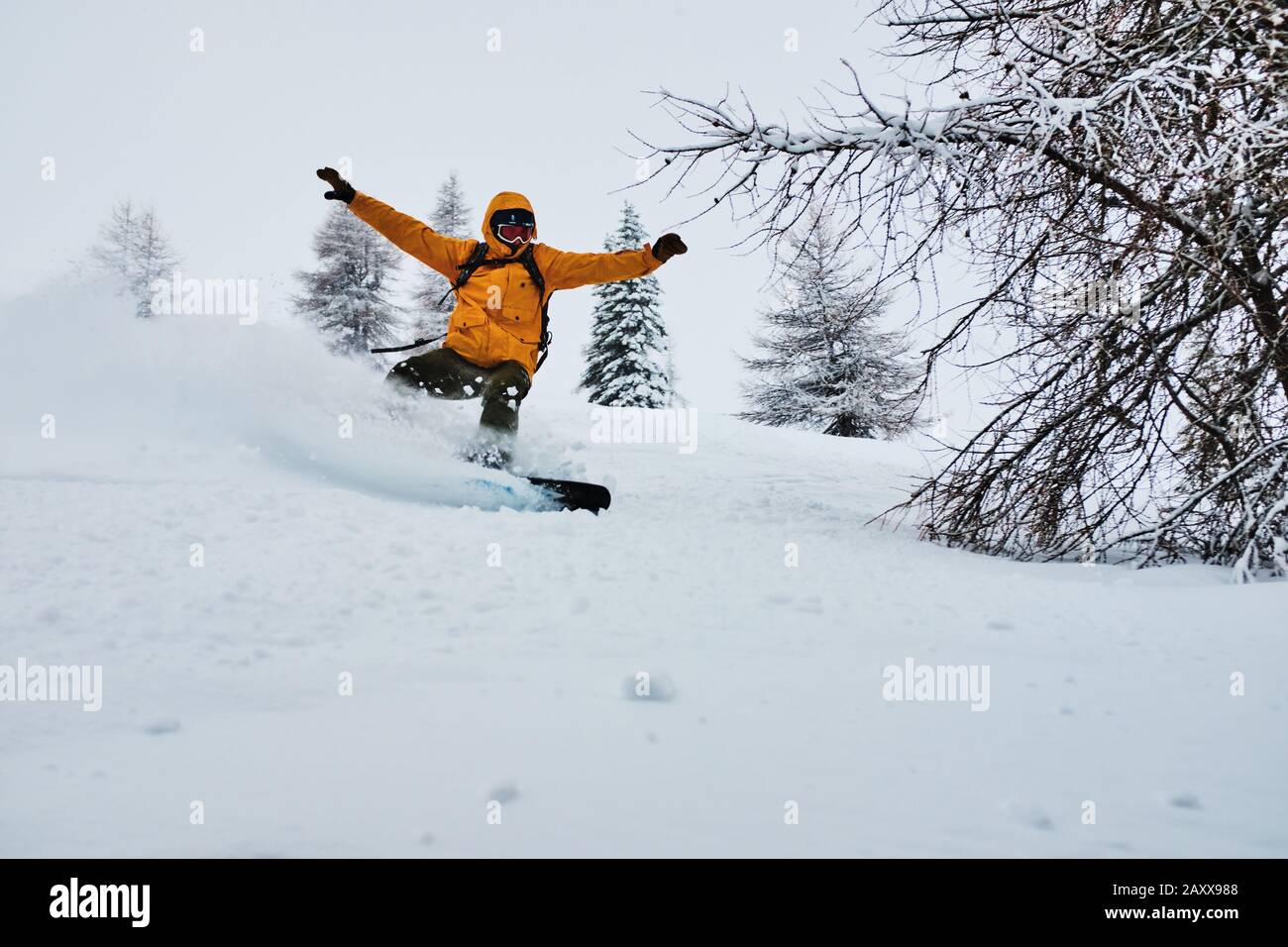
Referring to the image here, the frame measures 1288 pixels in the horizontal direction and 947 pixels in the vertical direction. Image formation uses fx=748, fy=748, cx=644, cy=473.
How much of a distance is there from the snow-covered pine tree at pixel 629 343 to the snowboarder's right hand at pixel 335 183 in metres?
18.4

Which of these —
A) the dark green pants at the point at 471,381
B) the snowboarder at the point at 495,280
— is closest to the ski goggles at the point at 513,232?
the snowboarder at the point at 495,280

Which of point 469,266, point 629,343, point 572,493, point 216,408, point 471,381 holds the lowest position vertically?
point 572,493

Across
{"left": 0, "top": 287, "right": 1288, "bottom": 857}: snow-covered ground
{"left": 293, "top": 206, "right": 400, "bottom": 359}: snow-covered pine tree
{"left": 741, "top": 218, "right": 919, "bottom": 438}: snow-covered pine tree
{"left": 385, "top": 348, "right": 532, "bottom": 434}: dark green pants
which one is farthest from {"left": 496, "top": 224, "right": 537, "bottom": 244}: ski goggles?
{"left": 293, "top": 206, "right": 400, "bottom": 359}: snow-covered pine tree

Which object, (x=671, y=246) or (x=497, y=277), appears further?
(x=497, y=277)

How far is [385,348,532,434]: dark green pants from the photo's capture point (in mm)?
5223

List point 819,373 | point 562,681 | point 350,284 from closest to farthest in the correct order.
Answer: point 562,681 < point 819,373 < point 350,284

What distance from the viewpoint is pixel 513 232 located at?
5.70m

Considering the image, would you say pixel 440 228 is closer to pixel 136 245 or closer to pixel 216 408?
pixel 136 245

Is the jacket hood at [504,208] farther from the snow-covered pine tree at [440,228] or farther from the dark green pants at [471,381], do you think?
the snow-covered pine tree at [440,228]

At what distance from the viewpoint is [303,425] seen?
486 centimetres

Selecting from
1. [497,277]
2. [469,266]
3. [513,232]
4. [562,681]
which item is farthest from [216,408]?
[562,681]

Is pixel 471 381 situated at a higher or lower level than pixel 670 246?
lower

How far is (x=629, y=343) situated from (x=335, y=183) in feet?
63.1
